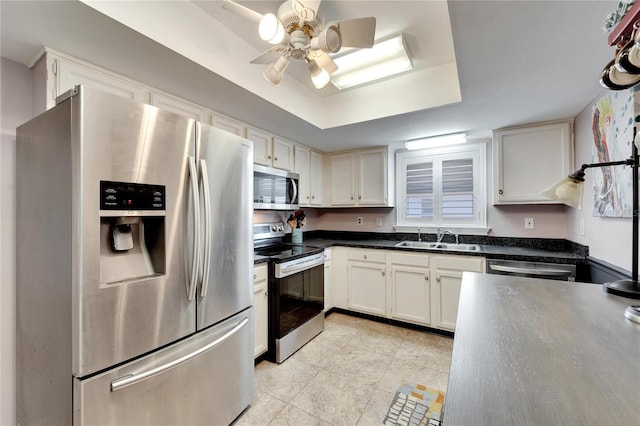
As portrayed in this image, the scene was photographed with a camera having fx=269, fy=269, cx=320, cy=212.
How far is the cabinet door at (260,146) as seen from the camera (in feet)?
8.68

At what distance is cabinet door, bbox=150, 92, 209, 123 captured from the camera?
188 cm

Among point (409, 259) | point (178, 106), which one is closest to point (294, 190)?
point (178, 106)

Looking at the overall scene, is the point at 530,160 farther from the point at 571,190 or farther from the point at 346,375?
the point at 346,375

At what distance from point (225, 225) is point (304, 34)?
1133mm

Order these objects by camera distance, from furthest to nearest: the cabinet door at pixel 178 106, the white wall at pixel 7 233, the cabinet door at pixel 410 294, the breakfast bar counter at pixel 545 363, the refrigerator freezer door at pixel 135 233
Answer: the cabinet door at pixel 410 294, the cabinet door at pixel 178 106, the white wall at pixel 7 233, the refrigerator freezer door at pixel 135 233, the breakfast bar counter at pixel 545 363

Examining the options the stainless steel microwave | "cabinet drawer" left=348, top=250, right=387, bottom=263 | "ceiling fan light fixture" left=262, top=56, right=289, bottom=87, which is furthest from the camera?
"cabinet drawer" left=348, top=250, right=387, bottom=263

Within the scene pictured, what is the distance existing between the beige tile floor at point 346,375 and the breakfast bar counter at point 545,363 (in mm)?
1228

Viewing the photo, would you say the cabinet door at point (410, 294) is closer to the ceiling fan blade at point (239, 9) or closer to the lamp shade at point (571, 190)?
the lamp shade at point (571, 190)

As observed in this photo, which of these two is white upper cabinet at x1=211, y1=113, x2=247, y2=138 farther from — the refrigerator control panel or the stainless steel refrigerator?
the refrigerator control panel

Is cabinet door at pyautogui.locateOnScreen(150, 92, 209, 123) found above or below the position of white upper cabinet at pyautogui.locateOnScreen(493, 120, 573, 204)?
above

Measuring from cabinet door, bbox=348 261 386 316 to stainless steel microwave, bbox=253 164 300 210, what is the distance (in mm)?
1080

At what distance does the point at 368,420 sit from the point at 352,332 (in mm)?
1204

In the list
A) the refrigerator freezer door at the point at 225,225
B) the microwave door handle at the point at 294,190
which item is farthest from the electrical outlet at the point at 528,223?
the refrigerator freezer door at the point at 225,225

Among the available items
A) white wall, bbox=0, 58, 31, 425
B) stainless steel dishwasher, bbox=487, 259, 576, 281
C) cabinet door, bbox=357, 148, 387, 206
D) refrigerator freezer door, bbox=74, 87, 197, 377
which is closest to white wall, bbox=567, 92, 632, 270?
stainless steel dishwasher, bbox=487, 259, 576, 281
